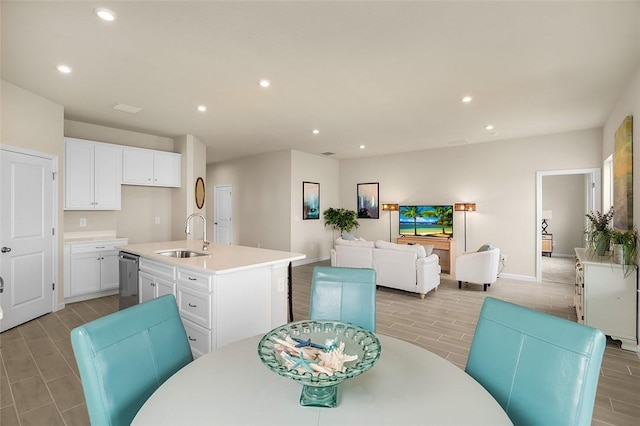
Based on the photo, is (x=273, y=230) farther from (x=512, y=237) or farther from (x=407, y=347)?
(x=407, y=347)

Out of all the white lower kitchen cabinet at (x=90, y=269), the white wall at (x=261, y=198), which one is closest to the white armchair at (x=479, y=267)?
the white wall at (x=261, y=198)

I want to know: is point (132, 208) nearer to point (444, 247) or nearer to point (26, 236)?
point (26, 236)

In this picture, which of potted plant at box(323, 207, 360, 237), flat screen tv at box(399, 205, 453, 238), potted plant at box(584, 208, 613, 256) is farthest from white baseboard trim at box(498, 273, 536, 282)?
potted plant at box(323, 207, 360, 237)

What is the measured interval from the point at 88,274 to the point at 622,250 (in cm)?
656

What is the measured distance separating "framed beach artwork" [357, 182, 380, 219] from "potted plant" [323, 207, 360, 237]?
11.4 inches

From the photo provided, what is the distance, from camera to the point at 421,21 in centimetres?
235

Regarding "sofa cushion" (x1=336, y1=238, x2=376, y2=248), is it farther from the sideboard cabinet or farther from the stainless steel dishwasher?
the stainless steel dishwasher

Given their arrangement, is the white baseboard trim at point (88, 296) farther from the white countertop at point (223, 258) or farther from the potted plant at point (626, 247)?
the potted plant at point (626, 247)

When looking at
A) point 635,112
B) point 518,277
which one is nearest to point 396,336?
point 635,112

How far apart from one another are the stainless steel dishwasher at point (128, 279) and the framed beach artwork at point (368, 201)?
19.3 ft

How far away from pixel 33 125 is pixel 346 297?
4.34 meters

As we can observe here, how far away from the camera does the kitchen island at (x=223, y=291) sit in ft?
8.27

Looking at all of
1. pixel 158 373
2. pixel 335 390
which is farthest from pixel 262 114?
pixel 335 390

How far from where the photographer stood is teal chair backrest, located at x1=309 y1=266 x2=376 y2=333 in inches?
75.2
